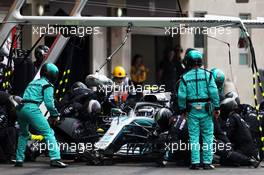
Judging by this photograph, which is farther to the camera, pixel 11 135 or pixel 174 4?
pixel 174 4

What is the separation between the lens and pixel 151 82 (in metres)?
29.2

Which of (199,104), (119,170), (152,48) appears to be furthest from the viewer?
(152,48)

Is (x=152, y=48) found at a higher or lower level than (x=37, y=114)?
higher

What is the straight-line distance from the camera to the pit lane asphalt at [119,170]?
47.8 ft

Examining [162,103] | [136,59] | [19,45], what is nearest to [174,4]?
[136,59]

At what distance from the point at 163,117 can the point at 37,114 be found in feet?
7.51

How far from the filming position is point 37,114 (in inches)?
603

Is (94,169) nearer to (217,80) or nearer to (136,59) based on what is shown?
(217,80)

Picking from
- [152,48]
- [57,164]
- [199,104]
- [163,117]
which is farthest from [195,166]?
[152,48]

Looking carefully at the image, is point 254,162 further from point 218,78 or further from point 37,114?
point 37,114

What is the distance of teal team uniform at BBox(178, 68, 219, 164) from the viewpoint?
1505cm

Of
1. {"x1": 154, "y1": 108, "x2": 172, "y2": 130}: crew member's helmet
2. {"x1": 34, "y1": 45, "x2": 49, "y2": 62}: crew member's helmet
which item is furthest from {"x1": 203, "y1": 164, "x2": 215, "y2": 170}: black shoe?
{"x1": 34, "y1": 45, "x2": 49, "y2": 62}: crew member's helmet

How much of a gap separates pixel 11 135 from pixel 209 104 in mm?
3850

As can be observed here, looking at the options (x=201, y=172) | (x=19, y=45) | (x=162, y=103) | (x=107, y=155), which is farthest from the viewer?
(x=19, y=45)
